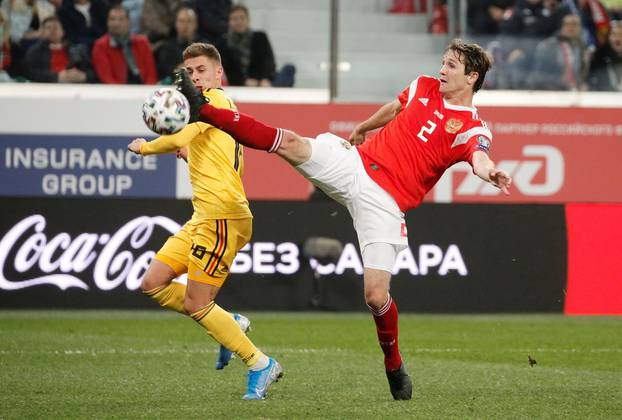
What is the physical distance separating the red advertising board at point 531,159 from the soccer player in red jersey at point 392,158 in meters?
9.12

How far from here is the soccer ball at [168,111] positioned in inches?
259

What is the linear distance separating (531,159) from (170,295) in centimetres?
985

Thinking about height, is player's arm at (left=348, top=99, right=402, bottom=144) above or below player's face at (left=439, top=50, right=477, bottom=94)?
below

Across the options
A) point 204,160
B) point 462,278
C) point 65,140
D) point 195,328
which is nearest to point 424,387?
point 204,160

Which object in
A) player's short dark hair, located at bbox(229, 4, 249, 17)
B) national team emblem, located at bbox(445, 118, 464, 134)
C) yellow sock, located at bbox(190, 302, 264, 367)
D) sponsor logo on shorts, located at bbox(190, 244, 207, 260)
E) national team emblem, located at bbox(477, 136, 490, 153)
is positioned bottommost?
yellow sock, located at bbox(190, 302, 264, 367)

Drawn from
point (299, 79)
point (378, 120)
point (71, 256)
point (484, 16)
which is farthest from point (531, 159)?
point (378, 120)

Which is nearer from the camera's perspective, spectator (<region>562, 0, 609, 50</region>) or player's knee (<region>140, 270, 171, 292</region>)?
player's knee (<region>140, 270, 171, 292</region>)

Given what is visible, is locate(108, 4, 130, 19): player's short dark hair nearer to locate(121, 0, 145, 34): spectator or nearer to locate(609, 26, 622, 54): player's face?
locate(121, 0, 145, 34): spectator

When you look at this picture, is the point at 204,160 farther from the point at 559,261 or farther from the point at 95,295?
the point at 559,261

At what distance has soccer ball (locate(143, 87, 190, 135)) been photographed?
6566mm

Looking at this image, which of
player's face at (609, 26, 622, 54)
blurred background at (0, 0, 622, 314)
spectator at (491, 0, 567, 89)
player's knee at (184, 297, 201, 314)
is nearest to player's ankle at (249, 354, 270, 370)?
player's knee at (184, 297, 201, 314)

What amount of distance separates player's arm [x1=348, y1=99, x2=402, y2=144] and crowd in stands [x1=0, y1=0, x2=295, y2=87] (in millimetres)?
8710

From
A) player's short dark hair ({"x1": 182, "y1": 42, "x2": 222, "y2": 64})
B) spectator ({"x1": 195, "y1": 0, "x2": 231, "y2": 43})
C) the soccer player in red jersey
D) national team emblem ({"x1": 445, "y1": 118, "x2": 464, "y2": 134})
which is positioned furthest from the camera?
spectator ({"x1": 195, "y1": 0, "x2": 231, "y2": 43})

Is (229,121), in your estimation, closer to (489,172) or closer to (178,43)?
(489,172)
